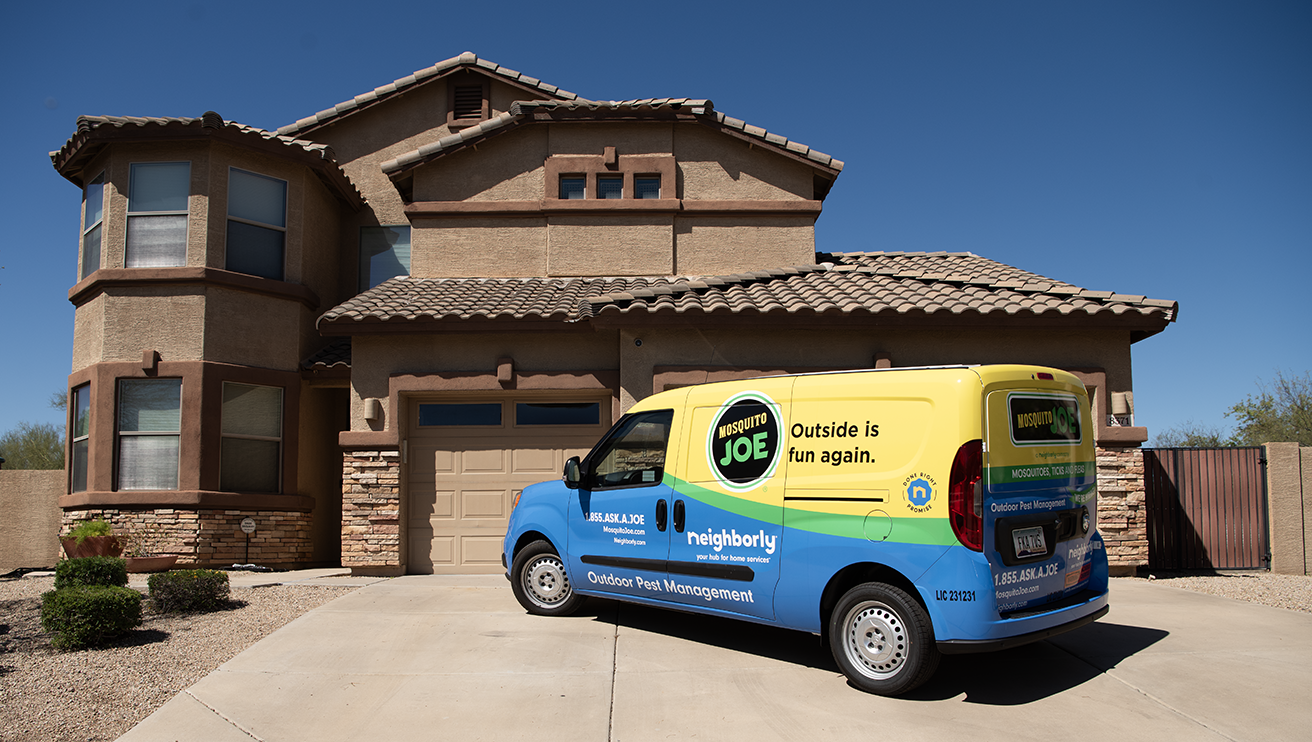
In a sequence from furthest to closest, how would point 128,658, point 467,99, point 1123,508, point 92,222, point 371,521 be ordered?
1. point 467,99
2. point 92,222
3. point 371,521
4. point 1123,508
5. point 128,658

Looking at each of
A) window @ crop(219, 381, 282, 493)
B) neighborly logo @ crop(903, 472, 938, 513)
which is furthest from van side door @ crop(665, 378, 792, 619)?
window @ crop(219, 381, 282, 493)

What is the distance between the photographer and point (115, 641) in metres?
7.07

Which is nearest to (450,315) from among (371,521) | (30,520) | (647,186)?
(371,521)

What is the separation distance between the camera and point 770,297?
35.4 ft

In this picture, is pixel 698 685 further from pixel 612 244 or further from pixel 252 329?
pixel 252 329

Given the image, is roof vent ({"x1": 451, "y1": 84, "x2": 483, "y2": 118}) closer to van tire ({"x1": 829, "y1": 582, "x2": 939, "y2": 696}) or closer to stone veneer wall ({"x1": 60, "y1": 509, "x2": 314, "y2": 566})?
stone veneer wall ({"x1": 60, "y1": 509, "x2": 314, "y2": 566})

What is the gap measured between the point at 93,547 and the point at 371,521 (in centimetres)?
355

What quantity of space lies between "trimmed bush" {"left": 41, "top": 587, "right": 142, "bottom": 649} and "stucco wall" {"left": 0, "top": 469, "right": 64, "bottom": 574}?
7609 mm

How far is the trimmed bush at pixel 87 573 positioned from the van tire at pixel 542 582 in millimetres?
3793

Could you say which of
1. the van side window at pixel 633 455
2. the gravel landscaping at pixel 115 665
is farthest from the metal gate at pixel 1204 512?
the gravel landscaping at pixel 115 665

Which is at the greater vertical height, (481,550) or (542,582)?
(542,582)

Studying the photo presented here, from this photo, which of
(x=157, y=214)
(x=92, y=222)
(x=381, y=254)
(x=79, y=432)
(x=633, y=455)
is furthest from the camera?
(x=381, y=254)

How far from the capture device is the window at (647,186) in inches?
529

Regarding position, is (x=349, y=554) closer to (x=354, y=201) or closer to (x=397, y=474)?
(x=397, y=474)
